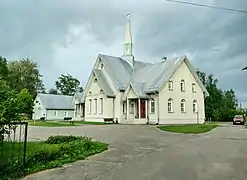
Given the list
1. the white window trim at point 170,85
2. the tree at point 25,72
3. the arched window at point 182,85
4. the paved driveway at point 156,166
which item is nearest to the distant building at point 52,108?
the tree at point 25,72

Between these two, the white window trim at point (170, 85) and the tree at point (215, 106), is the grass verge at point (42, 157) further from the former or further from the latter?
the tree at point (215, 106)

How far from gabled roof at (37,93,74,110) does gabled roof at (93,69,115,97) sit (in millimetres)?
27037

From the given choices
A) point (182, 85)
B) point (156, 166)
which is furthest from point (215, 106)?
point (156, 166)

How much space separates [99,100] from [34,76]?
28.9 metres

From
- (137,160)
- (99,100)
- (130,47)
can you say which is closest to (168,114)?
(99,100)

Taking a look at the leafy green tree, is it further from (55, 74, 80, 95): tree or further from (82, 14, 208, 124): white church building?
(55, 74, 80, 95): tree

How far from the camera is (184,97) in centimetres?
3891

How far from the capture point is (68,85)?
290ft

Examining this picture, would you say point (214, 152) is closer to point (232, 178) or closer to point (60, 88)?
point (232, 178)

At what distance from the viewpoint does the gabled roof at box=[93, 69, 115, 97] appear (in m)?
39.5

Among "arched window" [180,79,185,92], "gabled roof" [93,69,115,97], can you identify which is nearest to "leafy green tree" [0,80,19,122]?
"gabled roof" [93,69,115,97]

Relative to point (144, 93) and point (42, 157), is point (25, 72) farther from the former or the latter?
point (42, 157)

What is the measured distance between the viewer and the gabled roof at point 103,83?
39.5 m

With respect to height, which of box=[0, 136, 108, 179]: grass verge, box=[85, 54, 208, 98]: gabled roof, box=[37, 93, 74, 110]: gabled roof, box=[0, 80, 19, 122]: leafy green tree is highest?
box=[85, 54, 208, 98]: gabled roof
